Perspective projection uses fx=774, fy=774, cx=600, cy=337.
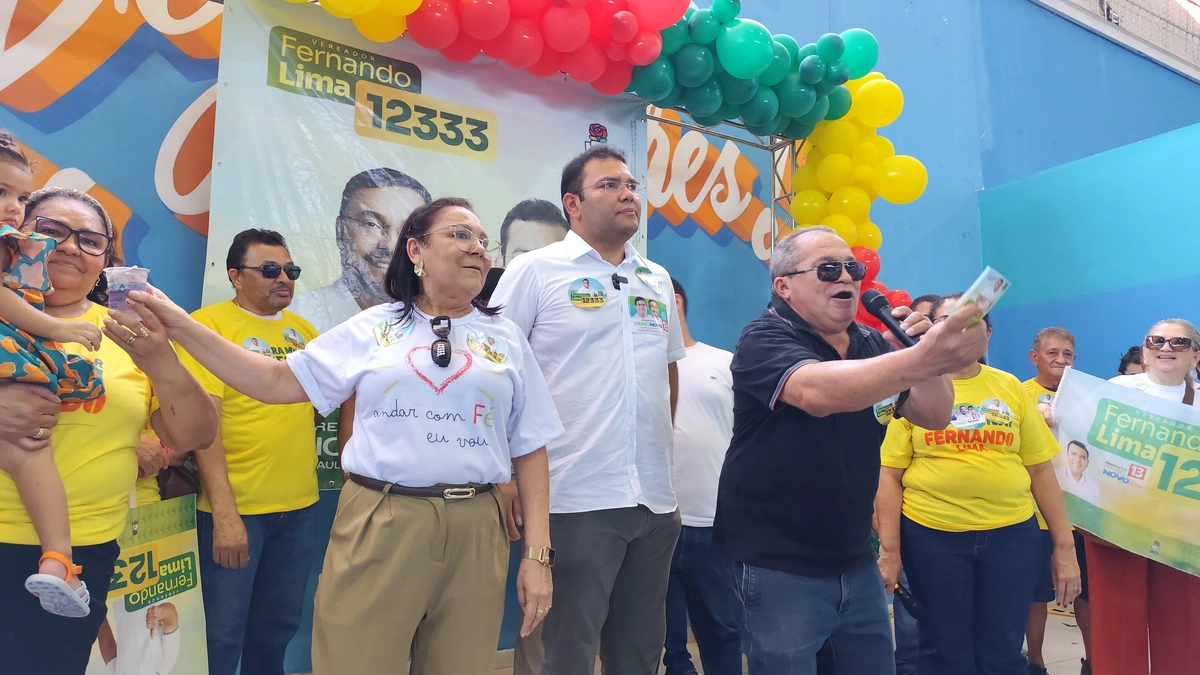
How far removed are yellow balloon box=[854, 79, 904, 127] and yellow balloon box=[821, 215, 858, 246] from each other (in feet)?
1.77

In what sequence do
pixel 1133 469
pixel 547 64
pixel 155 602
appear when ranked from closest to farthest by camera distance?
pixel 155 602, pixel 1133 469, pixel 547 64

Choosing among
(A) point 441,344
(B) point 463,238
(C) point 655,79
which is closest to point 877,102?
(C) point 655,79

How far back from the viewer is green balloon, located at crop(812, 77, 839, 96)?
3.82 meters

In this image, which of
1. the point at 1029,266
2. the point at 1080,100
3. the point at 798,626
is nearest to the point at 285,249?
the point at 798,626

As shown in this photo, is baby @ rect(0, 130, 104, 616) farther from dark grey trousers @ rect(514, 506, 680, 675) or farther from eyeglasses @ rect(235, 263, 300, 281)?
eyeglasses @ rect(235, 263, 300, 281)

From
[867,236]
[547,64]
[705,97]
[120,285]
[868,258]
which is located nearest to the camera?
[120,285]

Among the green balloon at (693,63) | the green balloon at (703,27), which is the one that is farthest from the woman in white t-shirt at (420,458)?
the green balloon at (703,27)

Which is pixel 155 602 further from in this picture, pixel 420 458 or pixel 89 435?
pixel 420 458

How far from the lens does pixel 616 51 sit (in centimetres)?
329

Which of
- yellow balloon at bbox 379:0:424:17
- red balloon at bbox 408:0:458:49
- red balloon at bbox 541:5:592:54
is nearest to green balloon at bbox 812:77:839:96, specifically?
red balloon at bbox 541:5:592:54

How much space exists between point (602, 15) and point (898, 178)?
187 centimetres

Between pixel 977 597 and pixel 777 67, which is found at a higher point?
pixel 777 67

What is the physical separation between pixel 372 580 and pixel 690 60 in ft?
8.83

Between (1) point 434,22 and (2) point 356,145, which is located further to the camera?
(2) point 356,145
